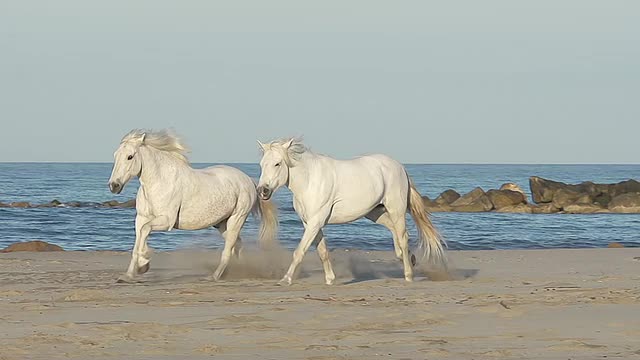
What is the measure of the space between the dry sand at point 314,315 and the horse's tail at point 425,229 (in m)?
0.33

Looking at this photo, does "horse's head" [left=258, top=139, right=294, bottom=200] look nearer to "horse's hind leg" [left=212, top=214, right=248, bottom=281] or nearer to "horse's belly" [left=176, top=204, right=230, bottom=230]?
"horse's belly" [left=176, top=204, right=230, bottom=230]

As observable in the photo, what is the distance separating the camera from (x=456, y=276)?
13.9 meters

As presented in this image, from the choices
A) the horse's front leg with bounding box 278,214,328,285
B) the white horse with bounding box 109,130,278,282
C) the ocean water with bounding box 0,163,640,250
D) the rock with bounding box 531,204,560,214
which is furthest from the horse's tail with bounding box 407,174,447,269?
the rock with bounding box 531,204,560,214

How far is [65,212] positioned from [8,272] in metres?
23.2

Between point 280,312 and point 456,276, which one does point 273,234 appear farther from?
point 280,312

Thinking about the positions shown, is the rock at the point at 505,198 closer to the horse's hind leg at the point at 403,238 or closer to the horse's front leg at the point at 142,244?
the horse's hind leg at the point at 403,238

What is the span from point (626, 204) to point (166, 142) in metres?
30.6

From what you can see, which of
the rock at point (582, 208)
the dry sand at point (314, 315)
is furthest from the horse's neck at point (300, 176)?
the rock at point (582, 208)

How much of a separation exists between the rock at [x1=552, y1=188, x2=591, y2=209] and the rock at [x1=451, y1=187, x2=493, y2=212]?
8.81 ft

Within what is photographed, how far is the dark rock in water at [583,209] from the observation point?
4084 cm

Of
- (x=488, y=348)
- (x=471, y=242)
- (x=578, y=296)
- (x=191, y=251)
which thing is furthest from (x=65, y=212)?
(x=488, y=348)

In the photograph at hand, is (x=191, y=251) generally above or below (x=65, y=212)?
above

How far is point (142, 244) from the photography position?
40.6 feet

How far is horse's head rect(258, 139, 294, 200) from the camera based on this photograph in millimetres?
12109
